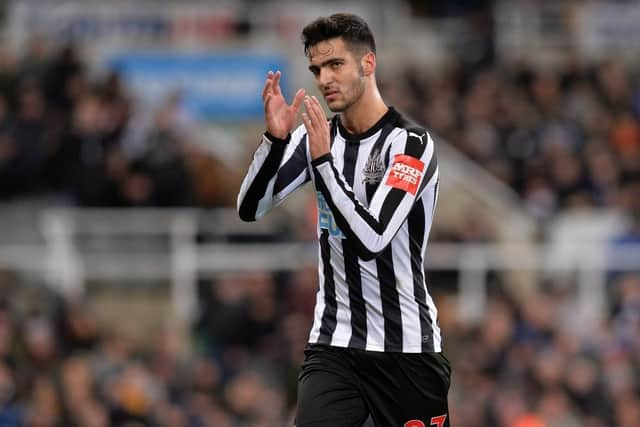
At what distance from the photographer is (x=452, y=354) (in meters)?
13.1

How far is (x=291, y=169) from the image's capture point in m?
6.13

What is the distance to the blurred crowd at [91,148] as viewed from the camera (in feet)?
43.4

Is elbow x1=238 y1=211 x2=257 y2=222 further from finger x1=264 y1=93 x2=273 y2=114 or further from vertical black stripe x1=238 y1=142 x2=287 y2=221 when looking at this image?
finger x1=264 y1=93 x2=273 y2=114

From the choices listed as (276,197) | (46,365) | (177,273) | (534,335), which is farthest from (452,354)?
(276,197)

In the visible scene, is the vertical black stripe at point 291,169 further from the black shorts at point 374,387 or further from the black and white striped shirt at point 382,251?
the black shorts at point 374,387

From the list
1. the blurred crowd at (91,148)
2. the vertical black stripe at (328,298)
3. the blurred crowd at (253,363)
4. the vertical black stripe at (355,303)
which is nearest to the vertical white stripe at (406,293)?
the vertical black stripe at (355,303)

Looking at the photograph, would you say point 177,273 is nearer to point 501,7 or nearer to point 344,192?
point 344,192

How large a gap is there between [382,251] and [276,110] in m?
0.73

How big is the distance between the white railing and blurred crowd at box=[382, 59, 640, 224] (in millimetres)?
1994

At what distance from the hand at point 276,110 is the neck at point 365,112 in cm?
25

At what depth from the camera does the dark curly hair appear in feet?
19.5

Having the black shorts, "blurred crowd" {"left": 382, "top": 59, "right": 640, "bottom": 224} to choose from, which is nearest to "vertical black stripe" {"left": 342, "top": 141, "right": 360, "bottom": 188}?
the black shorts

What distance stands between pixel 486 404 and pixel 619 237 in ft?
12.5

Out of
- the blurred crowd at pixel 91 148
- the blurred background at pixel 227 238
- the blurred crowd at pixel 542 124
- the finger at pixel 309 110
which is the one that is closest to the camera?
the finger at pixel 309 110
